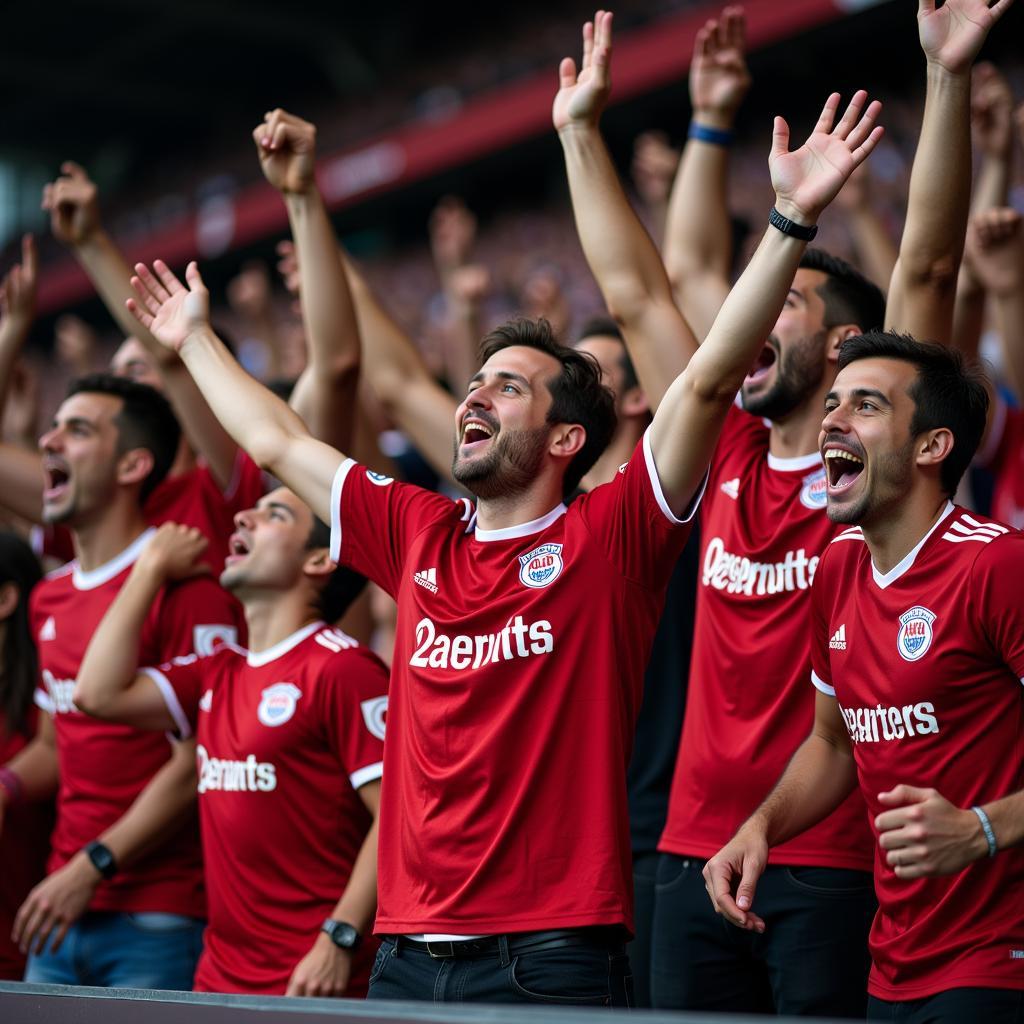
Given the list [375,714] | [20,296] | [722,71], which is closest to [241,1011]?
[375,714]

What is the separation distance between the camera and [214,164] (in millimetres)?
25266

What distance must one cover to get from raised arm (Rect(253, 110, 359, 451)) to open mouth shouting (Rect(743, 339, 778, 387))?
1.15 meters

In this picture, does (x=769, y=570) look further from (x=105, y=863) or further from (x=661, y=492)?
(x=105, y=863)

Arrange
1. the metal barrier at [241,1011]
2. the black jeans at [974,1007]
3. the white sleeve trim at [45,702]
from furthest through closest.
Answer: the white sleeve trim at [45,702], the black jeans at [974,1007], the metal barrier at [241,1011]

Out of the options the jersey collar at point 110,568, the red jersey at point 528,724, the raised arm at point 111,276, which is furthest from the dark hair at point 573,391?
the jersey collar at point 110,568

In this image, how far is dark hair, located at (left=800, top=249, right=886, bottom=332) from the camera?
3.69 metres

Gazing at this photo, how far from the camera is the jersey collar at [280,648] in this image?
3922 mm

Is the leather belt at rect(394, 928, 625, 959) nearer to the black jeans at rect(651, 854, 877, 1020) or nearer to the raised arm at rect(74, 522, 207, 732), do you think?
the black jeans at rect(651, 854, 877, 1020)

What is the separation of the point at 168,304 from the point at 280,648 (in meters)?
0.99

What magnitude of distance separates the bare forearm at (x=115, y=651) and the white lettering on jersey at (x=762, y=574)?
1.70m

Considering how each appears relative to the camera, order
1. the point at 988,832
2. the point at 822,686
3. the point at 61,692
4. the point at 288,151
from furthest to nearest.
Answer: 1. the point at 61,692
2. the point at 288,151
3. the point at 822,686
4. the point at 988,832

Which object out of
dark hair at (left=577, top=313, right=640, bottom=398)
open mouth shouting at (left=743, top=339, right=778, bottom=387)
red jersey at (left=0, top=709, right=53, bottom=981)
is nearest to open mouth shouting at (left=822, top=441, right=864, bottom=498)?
open mouth shouting at (left=743, top=339, right=778, bottom=387)

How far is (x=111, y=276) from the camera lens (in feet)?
15.2

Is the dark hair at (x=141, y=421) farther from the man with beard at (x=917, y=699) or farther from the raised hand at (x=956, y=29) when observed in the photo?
the raised hand at (x=956, y=29)
